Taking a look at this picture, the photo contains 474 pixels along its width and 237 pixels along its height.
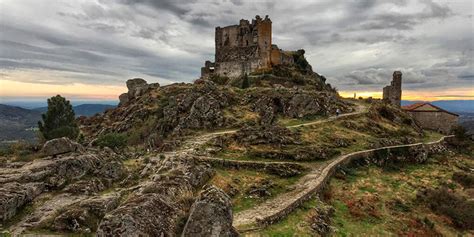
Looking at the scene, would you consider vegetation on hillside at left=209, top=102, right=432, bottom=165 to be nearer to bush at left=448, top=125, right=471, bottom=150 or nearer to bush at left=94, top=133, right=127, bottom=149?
bush at left=448, top=125, right=471, bottom=150

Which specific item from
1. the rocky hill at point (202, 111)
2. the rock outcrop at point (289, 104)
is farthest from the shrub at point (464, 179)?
the rock outcrop at point (289, 104)

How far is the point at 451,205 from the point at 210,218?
28.8m

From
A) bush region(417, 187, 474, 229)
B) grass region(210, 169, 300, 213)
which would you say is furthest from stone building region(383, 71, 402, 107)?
grass region(210, 169, 300, 213)

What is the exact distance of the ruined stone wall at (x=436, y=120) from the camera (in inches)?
2945

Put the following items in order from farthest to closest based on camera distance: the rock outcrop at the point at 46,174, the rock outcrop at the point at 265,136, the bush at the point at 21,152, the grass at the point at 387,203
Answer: the rock outcrop at the point at 265,136, the bush at the point at 21,152, the grass at the point at 387,203, the rock outcrop at the point at 46,174

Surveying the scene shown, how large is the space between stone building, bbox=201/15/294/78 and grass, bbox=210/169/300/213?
48.7 meters

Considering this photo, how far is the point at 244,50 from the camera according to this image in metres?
81.8

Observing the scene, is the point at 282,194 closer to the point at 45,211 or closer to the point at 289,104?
the point at 45,211

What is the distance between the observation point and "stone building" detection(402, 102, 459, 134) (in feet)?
245

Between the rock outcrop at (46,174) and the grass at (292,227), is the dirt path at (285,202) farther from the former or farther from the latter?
the rock outcrop at (46,174)

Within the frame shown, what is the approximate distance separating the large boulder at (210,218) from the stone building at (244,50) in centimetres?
6621

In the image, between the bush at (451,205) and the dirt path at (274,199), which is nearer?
the dirt path at (274,199)

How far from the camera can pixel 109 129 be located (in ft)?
193

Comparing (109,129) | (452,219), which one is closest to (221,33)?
(109,129)
